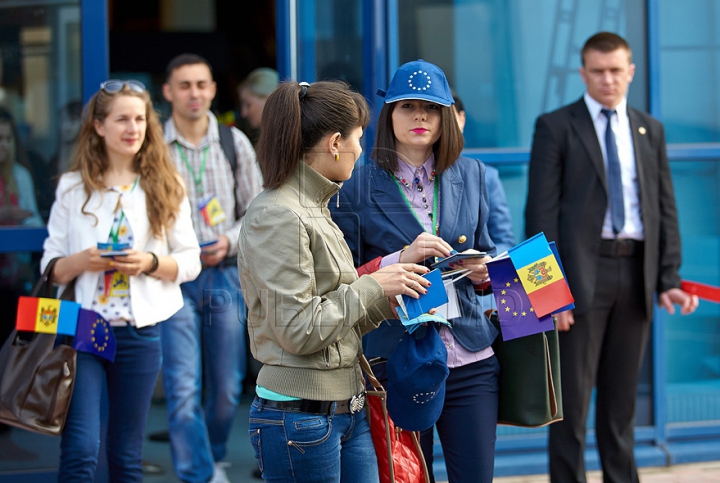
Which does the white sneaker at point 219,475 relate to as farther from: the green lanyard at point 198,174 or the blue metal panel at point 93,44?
the blue metal panel at point 93,44

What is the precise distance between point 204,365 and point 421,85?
7.28 feet

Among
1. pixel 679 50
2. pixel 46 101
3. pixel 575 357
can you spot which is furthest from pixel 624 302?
pixel 46 101

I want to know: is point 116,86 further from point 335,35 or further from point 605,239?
point 605,239

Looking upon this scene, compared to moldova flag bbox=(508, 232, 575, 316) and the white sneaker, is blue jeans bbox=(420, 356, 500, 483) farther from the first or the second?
the white sneaker

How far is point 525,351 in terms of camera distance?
9.77 ft

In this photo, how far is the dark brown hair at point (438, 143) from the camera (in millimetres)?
3000

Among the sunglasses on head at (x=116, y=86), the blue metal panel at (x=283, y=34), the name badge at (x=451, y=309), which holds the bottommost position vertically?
the name badge at (x=451, y=309)

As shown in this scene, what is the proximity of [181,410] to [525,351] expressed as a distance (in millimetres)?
1917

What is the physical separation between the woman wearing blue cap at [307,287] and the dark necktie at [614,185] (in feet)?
5.88

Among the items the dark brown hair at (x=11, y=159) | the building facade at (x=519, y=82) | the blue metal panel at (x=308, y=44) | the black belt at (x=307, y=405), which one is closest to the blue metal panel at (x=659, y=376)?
the building facade at (x=519, y=82)

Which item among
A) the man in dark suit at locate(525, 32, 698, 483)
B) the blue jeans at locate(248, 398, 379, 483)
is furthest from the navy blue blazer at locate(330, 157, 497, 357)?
the man in dark suit at locate(525, 32, 698, 483)

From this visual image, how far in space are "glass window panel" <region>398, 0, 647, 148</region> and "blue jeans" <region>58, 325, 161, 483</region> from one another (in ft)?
7.06

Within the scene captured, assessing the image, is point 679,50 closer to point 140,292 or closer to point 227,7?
point 140,292

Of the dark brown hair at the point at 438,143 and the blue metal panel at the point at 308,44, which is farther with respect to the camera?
the blue metal panel at the point at 308,44
